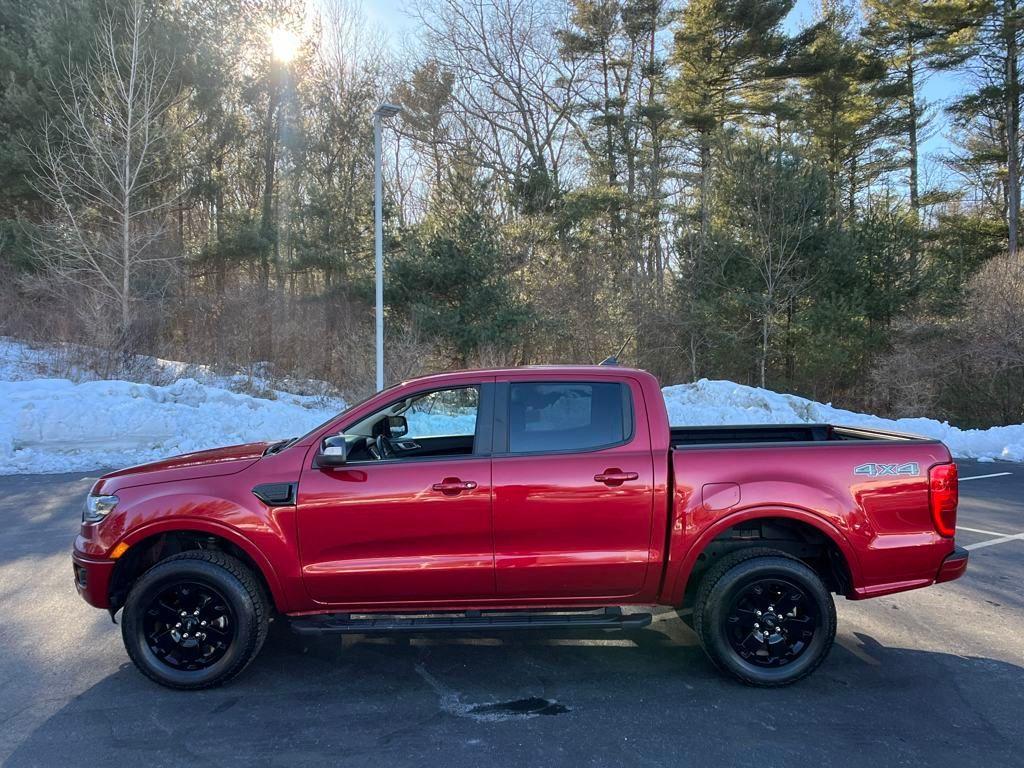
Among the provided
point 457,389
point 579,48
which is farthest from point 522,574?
point 579,48

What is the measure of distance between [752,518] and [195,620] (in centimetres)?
336

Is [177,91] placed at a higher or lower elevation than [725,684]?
higher

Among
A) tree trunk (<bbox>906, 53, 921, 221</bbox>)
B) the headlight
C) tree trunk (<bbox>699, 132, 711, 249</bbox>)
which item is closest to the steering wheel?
the headlight

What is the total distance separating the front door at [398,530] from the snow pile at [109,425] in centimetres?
808

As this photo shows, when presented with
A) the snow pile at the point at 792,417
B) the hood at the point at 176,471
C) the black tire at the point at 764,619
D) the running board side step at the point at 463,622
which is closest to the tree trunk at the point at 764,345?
the snow pile at the point at 792,417

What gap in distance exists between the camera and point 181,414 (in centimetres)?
1217

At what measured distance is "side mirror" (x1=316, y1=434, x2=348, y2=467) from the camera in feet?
12.8

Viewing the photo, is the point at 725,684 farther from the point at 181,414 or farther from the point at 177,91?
the point at 177,91

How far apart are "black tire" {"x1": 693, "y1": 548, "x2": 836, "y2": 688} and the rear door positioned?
1.53ft

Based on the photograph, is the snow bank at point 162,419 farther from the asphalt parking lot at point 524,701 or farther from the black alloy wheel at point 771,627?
the black alloy wheel at point 771,627

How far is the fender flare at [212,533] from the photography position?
3.97 meters

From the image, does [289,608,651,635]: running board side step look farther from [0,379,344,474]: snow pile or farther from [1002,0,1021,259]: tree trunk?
[1002,0,1021,259]: tree trunk

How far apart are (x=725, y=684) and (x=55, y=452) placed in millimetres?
11098

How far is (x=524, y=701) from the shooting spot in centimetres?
386
